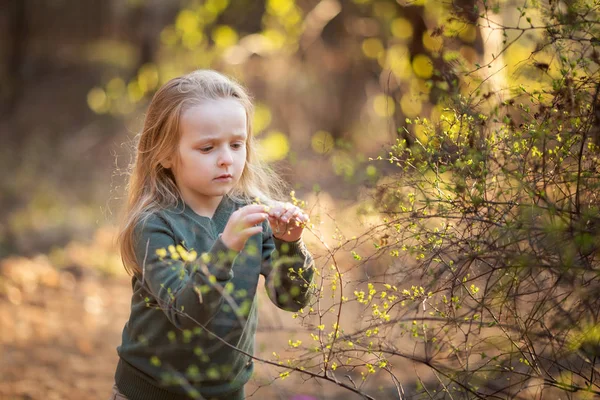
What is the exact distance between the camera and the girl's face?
7.88ft

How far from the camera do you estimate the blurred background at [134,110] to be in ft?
13.4

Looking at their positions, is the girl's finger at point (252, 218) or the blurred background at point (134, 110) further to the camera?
the blurred background at point (134, 110)

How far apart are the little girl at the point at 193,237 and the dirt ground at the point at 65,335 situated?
4.22ft

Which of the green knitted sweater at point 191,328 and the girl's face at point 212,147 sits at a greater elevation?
the girl's face at point 212,147

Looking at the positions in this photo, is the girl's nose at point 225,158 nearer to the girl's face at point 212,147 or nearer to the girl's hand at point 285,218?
the girl's face at point 212,147

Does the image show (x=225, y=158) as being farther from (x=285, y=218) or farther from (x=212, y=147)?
(x=285, y=218)

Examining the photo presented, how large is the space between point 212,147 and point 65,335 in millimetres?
3814

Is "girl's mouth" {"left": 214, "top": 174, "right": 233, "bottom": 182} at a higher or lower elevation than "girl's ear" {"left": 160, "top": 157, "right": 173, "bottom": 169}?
lower

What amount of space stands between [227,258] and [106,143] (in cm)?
981

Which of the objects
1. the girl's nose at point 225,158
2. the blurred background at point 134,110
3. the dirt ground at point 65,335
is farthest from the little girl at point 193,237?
the dirt ground at point 65,335

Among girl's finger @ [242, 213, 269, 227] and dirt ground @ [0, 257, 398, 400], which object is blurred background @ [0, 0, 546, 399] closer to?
dirt ground @ [0, 257, 398, 400]

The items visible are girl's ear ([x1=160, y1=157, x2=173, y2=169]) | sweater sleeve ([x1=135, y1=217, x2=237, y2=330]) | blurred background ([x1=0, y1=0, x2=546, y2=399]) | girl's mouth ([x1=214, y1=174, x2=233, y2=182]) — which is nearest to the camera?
sweater sleeve ([x1=135, y1=217, x2=237, y2=330])

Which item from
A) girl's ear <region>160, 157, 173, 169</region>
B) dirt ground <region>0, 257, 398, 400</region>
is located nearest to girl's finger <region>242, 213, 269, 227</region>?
girl's ear <region>160, 157, 173, 169</region>

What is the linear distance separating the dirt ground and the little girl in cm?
129
